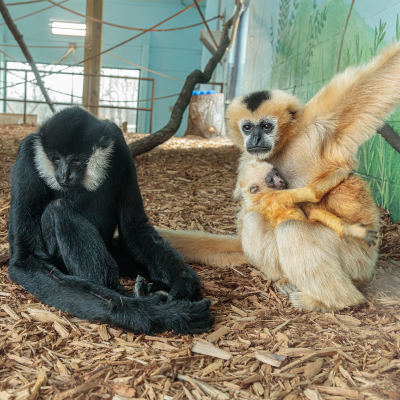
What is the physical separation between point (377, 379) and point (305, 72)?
5485 mm

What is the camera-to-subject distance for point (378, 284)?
339cm

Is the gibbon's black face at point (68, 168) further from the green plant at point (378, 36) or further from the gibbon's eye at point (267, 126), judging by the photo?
the green plant at point (378, 36)

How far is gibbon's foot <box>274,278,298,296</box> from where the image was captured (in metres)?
3.25

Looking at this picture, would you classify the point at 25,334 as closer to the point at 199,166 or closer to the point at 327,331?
the point at 327,331

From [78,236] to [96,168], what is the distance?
50 centimetres

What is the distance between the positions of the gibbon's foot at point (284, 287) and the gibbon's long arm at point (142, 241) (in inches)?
28.4

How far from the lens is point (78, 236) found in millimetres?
2775

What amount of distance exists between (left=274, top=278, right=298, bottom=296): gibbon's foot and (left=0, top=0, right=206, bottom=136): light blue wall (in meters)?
21.2

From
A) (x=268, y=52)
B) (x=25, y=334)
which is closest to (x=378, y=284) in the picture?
(x=25, y=334)

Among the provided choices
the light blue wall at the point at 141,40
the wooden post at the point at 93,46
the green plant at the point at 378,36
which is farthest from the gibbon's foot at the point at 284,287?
the light blue wall at the point at 141,40

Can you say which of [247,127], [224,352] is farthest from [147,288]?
[247,127]

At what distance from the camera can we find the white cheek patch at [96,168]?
290 cm

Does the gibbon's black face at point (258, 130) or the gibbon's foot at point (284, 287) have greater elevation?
the gibbon's black face at point (258, 130)

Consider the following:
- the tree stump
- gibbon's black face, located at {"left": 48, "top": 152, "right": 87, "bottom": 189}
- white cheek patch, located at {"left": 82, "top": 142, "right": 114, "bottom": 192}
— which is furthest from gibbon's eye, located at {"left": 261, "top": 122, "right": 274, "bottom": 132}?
the tree stump
